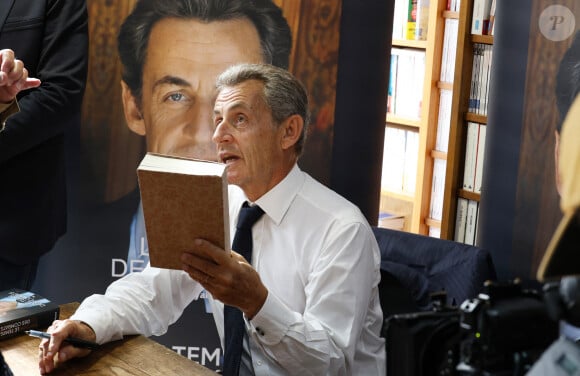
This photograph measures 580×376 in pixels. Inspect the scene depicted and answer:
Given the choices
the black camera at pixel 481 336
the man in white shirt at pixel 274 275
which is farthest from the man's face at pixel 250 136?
the black camera at pixel 481 336

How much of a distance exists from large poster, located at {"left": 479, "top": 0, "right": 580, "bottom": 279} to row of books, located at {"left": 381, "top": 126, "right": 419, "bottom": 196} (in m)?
2.23

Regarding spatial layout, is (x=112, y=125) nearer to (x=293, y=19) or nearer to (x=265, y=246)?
(x=293, y=19)

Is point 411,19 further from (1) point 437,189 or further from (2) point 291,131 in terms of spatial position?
(2) point 291,131

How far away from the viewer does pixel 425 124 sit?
5.01 m

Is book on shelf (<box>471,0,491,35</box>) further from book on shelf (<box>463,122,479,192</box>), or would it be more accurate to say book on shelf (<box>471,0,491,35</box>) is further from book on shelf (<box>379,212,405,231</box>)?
book on shelf (<box>379,212,405,231</box>)

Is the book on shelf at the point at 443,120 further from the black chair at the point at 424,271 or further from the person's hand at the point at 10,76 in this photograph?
the person's hand at the point at 10,76

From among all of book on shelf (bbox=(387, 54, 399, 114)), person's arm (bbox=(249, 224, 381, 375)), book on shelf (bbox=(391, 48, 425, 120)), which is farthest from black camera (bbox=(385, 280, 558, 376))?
book on shelf (bbox=(387, 54, 399, 114))

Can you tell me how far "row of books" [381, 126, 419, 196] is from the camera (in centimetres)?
526

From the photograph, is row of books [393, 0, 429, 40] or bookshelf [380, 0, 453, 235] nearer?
bookshelf [380, 0, 453, 235]

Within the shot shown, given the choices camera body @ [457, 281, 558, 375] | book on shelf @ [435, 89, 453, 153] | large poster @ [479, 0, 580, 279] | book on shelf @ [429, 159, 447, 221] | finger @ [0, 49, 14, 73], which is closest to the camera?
camera body @ [457, 281, 558, 375]

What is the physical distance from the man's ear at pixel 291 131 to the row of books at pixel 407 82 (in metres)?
2.71

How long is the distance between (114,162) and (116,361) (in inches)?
57.4

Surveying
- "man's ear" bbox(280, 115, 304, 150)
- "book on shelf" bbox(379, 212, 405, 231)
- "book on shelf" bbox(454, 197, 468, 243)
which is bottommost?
"book on shelf" bbox(379, 212, 405, 231)

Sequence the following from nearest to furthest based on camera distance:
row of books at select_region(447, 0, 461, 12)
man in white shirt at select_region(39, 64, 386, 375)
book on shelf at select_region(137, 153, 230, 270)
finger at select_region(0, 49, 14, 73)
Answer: book on shelf at select_region(137, 153, 230, 270) → man in white shirt at select_region(39, 64, 386, 375) → finger at select_region(0, 49, 14, 73) → row of books at select_region(447, 0, 461, 12)
